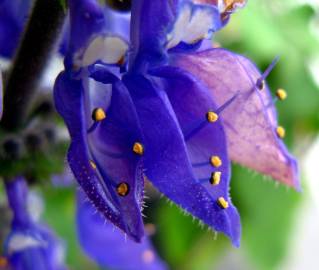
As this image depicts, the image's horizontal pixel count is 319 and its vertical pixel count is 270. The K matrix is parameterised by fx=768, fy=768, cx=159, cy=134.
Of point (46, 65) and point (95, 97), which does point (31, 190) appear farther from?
point (95, 97)

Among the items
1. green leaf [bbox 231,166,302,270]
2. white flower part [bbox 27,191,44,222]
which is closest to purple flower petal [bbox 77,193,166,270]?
white flower part [bbox 27,191,44,222]

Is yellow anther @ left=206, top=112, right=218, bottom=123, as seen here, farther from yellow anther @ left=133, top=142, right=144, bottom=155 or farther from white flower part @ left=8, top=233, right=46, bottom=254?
white flower part @ left=8, top=233, right=46, bottom=254

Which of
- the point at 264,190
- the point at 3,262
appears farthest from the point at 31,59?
the point at 264,190

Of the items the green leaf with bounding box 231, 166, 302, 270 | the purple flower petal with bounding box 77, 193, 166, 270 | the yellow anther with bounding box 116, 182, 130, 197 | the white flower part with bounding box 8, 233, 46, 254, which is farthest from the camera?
the green leaf with bounding box 231, 166, 302, 270

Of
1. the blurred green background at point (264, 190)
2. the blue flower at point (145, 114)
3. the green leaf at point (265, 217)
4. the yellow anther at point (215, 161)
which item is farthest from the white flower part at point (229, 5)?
the green leaf at point (265, 217)

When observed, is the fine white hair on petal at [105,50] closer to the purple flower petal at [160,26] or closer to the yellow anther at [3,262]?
the purple flower petal at [160,26]

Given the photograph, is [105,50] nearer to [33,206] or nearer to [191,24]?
[191,24]
